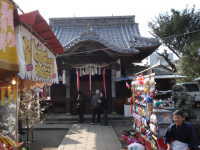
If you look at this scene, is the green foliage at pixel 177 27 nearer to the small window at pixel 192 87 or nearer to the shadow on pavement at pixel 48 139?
the small window at pixel 192 87

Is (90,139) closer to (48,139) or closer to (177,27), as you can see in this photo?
(48,139)

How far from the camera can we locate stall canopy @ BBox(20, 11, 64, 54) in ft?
21.4

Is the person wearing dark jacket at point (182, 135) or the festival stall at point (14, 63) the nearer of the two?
the festival stall at point (14, 63)

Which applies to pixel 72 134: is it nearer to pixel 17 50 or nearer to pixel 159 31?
pixel 17 50

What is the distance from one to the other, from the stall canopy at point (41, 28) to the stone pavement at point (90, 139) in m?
3.53

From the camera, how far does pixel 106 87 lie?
1969 cm

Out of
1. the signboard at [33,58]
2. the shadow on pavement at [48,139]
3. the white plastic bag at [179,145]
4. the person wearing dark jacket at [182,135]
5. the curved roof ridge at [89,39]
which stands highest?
the curved roof ridge at [89,39]

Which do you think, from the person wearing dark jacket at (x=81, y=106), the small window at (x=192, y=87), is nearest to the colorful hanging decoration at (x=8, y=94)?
the person wearing dark jacket at (x=81, y=106)

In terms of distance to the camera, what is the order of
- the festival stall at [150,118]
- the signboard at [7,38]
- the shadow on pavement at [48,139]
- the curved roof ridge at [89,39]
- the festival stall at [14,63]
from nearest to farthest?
1. the signboard at [7,38]
2. the festival stall at [14,63]
3. the festival stall at [150,118]
4. the shadow on pavement at [48,139]
5. the curved roof ridge at [89,39]

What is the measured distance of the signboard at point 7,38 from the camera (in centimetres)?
503

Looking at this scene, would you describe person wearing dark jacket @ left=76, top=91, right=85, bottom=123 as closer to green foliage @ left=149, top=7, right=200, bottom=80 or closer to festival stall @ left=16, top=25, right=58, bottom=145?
festival stall @ left=16, top=25, right=58, bottom=145

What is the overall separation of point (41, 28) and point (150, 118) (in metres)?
3.85

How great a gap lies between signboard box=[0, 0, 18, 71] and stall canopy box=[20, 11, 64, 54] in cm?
60

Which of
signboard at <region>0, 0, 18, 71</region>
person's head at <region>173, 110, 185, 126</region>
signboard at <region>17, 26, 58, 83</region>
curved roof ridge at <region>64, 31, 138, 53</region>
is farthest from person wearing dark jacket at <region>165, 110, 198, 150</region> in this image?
curved roof ridge at <region>64, 31, 138, 53</region>
